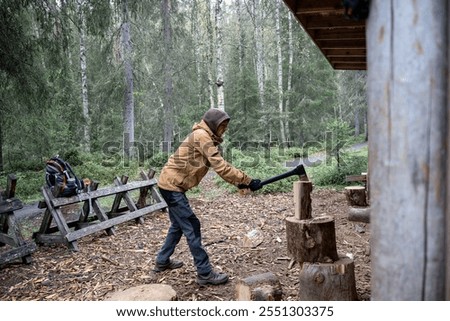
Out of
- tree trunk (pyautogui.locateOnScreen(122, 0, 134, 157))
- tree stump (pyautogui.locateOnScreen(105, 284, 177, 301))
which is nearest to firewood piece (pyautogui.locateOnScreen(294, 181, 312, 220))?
tree stump (pyautogui.locateOnScreen(105, 284, 177, 301))

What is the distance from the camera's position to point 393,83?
1756 mm

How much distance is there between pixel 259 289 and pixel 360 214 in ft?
12.2

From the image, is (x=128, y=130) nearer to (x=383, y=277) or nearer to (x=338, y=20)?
(x=338, y=20)

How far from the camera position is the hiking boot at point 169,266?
504 centimetres

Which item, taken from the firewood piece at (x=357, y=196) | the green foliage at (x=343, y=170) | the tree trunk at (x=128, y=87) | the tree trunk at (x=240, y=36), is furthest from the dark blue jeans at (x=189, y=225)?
the tree trunk at (x=240, y=36)

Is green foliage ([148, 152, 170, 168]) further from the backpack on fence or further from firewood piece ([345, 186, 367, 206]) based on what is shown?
firewood piece ([345, 186, 367, 206])

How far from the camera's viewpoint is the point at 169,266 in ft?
16.8

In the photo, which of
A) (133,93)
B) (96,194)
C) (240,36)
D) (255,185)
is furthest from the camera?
(240,36)

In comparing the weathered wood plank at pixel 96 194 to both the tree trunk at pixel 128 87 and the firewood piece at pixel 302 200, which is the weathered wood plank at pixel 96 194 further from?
the tree trunk at pixel 128 87

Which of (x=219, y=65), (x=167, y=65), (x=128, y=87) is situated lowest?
(x=128, y=87)

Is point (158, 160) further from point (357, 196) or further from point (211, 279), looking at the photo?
Answer: point (211, 279)

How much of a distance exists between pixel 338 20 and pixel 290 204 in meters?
4.94

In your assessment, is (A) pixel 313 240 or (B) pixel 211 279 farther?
(B) pixel 211 279

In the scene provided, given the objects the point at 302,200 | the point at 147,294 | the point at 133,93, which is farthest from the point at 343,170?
the point at 133,93
